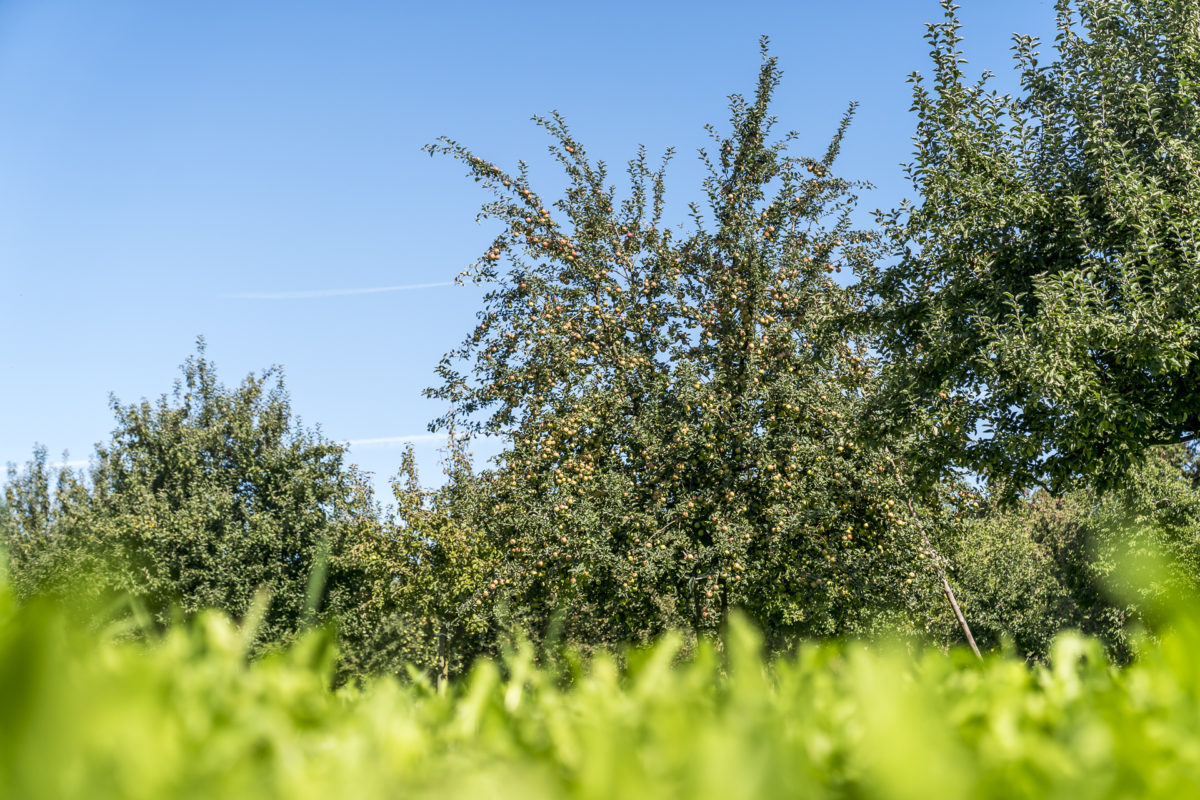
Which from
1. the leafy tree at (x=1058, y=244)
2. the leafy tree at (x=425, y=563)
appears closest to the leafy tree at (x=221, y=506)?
the leafy tree at (x=425, y=563)

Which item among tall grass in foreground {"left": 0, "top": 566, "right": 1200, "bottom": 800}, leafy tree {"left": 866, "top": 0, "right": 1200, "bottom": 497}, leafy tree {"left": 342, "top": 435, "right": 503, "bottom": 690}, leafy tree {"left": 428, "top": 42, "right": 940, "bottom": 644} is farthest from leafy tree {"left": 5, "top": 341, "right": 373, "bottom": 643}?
tall grass in foreground {"left": 0, "top": 566, "right": 1200, "bottom": 800}

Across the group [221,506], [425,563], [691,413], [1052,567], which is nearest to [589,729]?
[691,413]

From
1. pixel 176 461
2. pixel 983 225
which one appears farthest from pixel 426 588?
pixel 983 225

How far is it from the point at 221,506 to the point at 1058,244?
93.7 ft

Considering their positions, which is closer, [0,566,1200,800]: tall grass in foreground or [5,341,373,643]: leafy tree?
[0,566,1200,800]: tall grass in foreground

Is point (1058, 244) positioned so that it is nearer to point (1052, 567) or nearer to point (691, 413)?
point (691, 413)

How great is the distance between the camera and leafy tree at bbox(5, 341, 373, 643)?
27.8 m

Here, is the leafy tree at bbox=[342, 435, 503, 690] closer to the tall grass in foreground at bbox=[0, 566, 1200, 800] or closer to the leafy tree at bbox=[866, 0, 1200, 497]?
the leafy tree at bbox=[866, 0, 1200, 497]

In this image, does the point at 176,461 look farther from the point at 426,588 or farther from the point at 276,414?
the point at 426,588

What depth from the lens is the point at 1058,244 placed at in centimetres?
1033

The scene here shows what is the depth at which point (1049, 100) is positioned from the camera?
1078 cm

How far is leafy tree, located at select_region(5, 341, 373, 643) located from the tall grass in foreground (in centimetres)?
Answer: 2663

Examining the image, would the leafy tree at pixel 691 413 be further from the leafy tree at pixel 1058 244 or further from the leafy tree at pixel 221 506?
the leafy tree at pixel 221 506

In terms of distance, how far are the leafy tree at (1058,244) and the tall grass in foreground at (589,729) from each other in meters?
8.65
